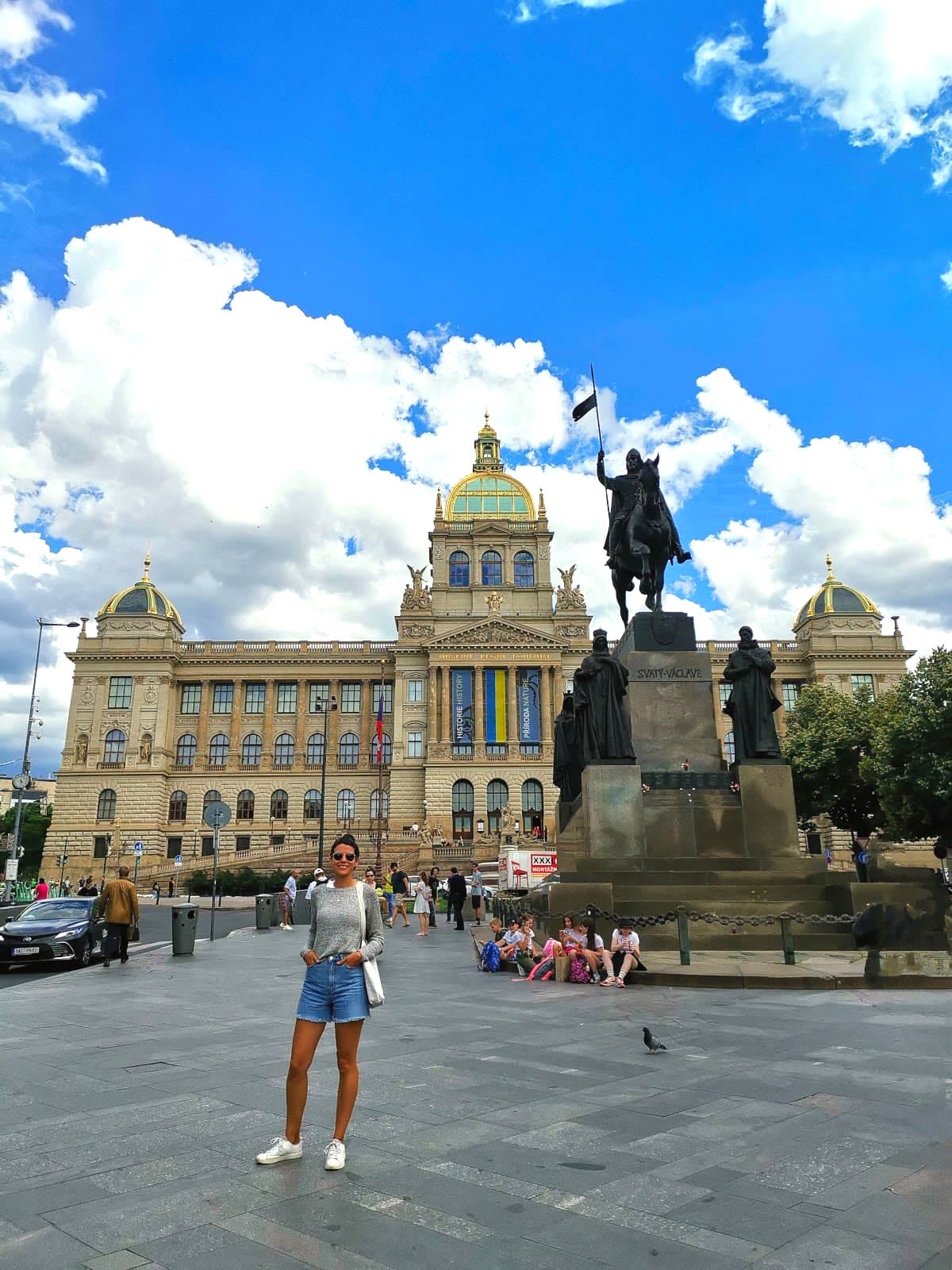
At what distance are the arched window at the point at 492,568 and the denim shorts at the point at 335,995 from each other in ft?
249

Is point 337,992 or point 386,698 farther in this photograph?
point 386,698

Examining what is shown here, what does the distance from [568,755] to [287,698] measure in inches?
2503

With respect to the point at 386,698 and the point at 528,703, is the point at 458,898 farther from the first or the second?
the point at 386,698

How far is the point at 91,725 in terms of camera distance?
76.9m

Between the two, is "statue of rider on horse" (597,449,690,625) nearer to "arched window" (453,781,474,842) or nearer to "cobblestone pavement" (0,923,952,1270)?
"cobblestone pavement" (0,923,952,1270)

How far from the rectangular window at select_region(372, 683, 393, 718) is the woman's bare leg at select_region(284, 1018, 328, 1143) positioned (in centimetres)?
7424

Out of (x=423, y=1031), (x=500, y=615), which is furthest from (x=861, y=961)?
(x=500, y=615)

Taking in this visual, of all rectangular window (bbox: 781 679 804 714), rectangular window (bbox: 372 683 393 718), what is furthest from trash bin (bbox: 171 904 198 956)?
rectangular window (bbox: 781 679 804 714)

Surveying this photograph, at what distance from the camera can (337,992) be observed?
217 inches

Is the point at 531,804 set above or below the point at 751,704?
above

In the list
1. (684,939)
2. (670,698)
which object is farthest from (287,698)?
(684,939)

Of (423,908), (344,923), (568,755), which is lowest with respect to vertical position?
(423,908)

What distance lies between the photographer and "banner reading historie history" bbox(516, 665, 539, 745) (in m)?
73.6

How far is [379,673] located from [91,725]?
24216 mm
